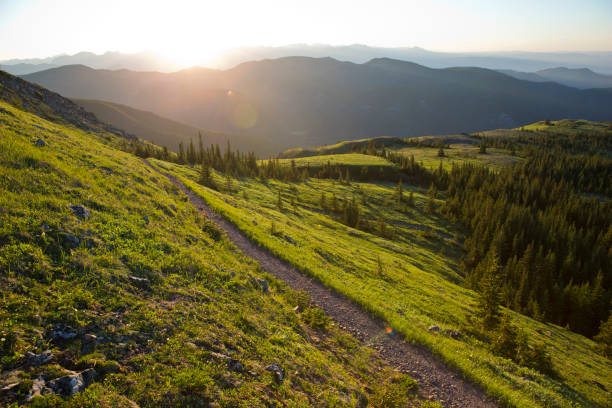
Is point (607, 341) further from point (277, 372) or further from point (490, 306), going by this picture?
point (277, 372)

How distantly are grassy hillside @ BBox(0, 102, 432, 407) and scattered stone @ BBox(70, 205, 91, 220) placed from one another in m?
0.04

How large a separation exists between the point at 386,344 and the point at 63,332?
15427 millimetres

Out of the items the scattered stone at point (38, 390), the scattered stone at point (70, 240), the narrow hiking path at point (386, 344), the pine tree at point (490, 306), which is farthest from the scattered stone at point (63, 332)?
the pine tree at point (490, 306)

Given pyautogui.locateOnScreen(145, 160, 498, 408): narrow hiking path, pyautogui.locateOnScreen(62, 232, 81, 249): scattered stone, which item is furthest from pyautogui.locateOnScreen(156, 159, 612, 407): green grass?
pyautogui.locateOnScreen(62, 232, 81, 249): scattered stone

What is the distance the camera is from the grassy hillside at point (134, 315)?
7008 millimetres

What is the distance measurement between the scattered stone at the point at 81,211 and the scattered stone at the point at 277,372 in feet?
→ 36.1

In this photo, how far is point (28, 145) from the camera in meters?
15.8

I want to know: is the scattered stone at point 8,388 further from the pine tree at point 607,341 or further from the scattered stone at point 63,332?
the pine tree at point 607,341

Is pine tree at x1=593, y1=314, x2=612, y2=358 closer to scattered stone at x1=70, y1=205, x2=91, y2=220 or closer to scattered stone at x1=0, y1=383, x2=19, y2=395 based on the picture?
scattered stone at x1=0, y1=383, x2=19, y2=395

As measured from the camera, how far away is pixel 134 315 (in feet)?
29.6

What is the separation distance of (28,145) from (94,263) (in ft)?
39.7

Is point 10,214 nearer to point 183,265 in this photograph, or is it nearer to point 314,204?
point 183,265

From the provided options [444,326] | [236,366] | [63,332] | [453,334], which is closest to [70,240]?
[63,332]

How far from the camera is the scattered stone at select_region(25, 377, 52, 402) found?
18.6ft
